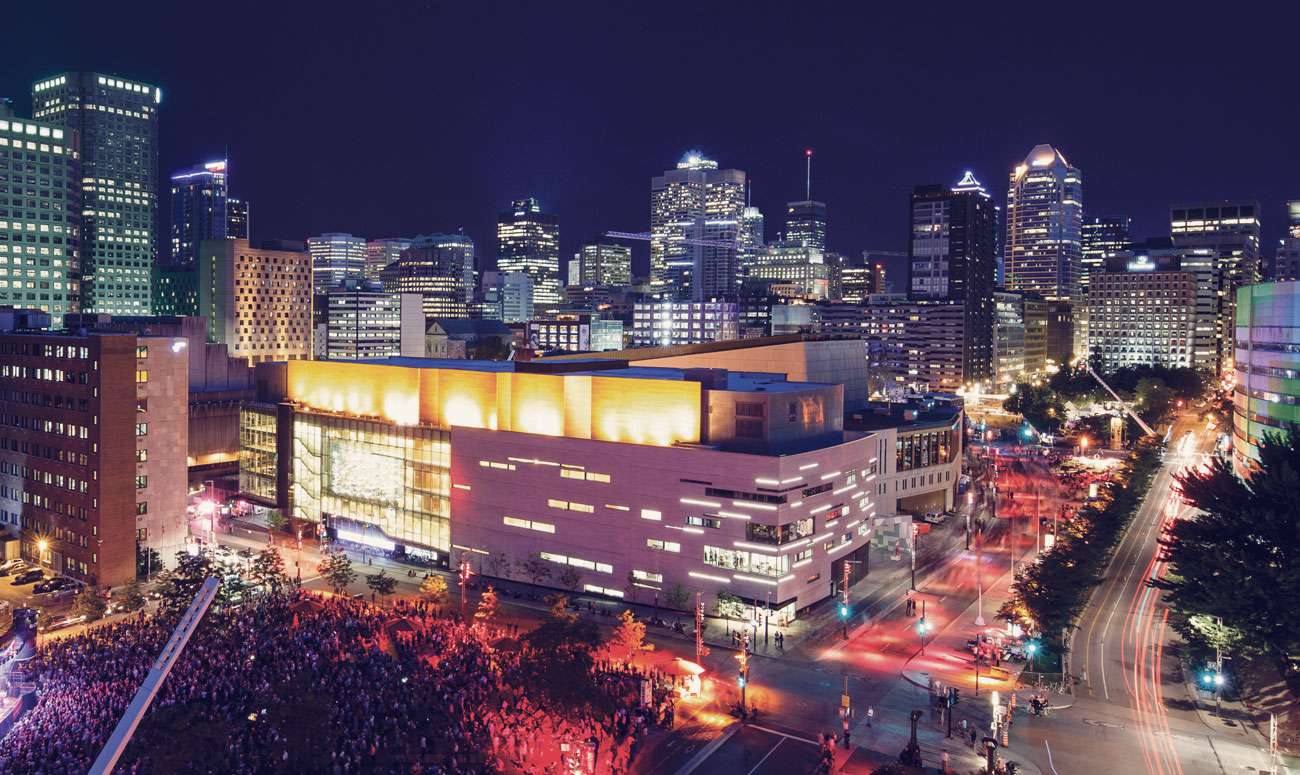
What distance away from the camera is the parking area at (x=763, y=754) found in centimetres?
4378

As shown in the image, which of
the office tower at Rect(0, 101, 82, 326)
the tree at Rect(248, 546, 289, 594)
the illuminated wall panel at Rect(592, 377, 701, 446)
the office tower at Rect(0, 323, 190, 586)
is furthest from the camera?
the office tower at Rect(0, 101, 82, 326)

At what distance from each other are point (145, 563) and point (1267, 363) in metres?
89.5

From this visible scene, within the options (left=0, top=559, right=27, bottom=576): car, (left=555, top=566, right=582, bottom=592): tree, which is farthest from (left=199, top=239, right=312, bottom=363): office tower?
(left=555, top=566, right=582, bottom=592): tree

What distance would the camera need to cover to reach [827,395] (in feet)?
254

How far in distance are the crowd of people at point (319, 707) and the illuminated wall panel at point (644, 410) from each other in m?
22.9

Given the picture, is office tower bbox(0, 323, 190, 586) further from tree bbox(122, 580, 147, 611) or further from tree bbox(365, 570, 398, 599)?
tree bbox(365, 570, 398, 599)

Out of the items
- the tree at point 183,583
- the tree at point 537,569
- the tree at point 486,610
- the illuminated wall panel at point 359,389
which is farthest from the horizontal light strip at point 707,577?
the illuminated wall panel at point 359,389

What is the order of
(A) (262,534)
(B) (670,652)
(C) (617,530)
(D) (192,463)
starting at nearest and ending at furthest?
(B) (670,652) < (C) (617,530) < (A) (262,534) < (D) (192,463)

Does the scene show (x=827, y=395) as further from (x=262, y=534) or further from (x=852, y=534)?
(x=262, y=534)

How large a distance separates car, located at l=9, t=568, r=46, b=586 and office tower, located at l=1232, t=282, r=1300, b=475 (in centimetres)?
8936

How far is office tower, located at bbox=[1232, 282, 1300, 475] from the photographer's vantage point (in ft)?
249

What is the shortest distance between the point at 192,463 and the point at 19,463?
77.3 ft

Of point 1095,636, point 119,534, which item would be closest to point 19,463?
point 119,534

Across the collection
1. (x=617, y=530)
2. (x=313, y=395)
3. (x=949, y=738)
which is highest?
(x=313, y=395)
